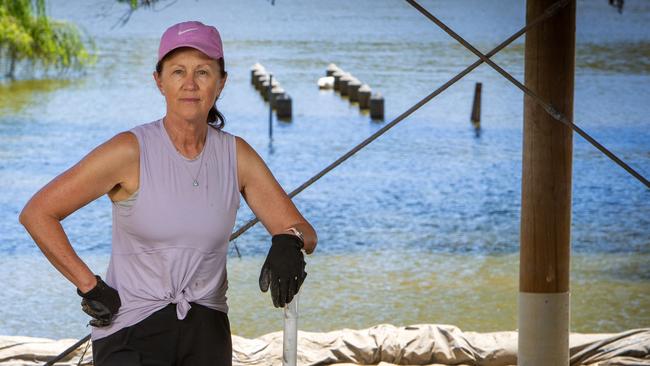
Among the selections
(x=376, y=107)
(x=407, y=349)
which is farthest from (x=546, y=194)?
(x=376, y=107)

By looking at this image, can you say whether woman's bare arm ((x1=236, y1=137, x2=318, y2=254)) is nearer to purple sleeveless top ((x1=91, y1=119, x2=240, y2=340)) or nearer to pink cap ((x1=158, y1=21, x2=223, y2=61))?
purple sleeveless top ((x1=91, y1=119, x2=240, y2=340))

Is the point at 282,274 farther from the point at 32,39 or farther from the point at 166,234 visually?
the point at 32,39

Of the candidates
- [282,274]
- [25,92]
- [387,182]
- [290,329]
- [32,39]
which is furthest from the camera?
[25,92]

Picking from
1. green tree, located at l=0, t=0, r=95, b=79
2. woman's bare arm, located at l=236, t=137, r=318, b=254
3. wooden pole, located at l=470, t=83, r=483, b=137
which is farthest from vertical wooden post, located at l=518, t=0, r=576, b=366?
green tree, located at l=0, t=0, r=95, b=79

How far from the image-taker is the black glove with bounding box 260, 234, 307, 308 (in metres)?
2.11

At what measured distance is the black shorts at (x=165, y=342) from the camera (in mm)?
2152

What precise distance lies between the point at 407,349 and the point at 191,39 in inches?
110

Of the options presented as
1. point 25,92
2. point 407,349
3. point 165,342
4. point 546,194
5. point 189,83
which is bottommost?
point 407,349

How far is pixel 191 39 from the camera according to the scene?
2141mm

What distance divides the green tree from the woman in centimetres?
1821

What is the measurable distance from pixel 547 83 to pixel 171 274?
221 centimetres

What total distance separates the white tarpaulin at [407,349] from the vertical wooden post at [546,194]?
493 millimetres

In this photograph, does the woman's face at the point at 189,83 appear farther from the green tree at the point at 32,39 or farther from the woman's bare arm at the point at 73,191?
the green tree at the point at 32,39

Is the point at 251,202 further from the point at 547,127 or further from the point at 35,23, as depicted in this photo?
the point at 35,23
